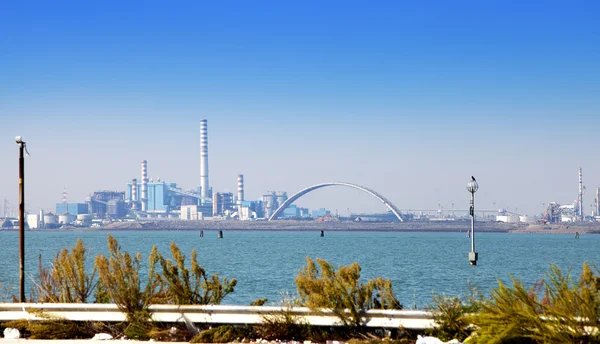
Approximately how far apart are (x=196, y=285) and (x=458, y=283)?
2811 centimetres

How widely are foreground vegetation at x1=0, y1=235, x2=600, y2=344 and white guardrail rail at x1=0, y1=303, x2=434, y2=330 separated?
118 mm

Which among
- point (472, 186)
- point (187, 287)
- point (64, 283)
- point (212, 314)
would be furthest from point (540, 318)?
point (472, 186)

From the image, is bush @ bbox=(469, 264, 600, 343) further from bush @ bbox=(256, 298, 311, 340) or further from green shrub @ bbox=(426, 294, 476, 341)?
bush @ bbox=(256, 298, 311, 340)

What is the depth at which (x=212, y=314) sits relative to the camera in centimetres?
1380

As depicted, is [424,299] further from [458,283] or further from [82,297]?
[82,297]

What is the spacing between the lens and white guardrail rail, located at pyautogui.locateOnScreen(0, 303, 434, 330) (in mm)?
13180

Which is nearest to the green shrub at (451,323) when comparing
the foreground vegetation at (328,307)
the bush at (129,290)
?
the foreground vegetation at (328,307)

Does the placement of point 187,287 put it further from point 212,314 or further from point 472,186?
point 472,186

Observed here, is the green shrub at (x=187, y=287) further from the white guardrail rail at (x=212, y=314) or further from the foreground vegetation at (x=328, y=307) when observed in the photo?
the white guardrail rail at (x=212, y=314)

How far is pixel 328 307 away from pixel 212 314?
2019 millimetres

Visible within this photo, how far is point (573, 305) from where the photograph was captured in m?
11.9

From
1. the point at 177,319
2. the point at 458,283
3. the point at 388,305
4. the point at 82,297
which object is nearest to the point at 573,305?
the point at 388,305

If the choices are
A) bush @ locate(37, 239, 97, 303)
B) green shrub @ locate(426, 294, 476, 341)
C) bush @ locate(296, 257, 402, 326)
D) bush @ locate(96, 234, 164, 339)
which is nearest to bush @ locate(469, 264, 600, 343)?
green shrub @ locate(426, 294, 476, 341)

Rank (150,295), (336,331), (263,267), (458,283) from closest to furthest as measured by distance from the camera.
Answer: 1. (336,331)
2. (150,295)
3. (458,283)
4. (263,267)
